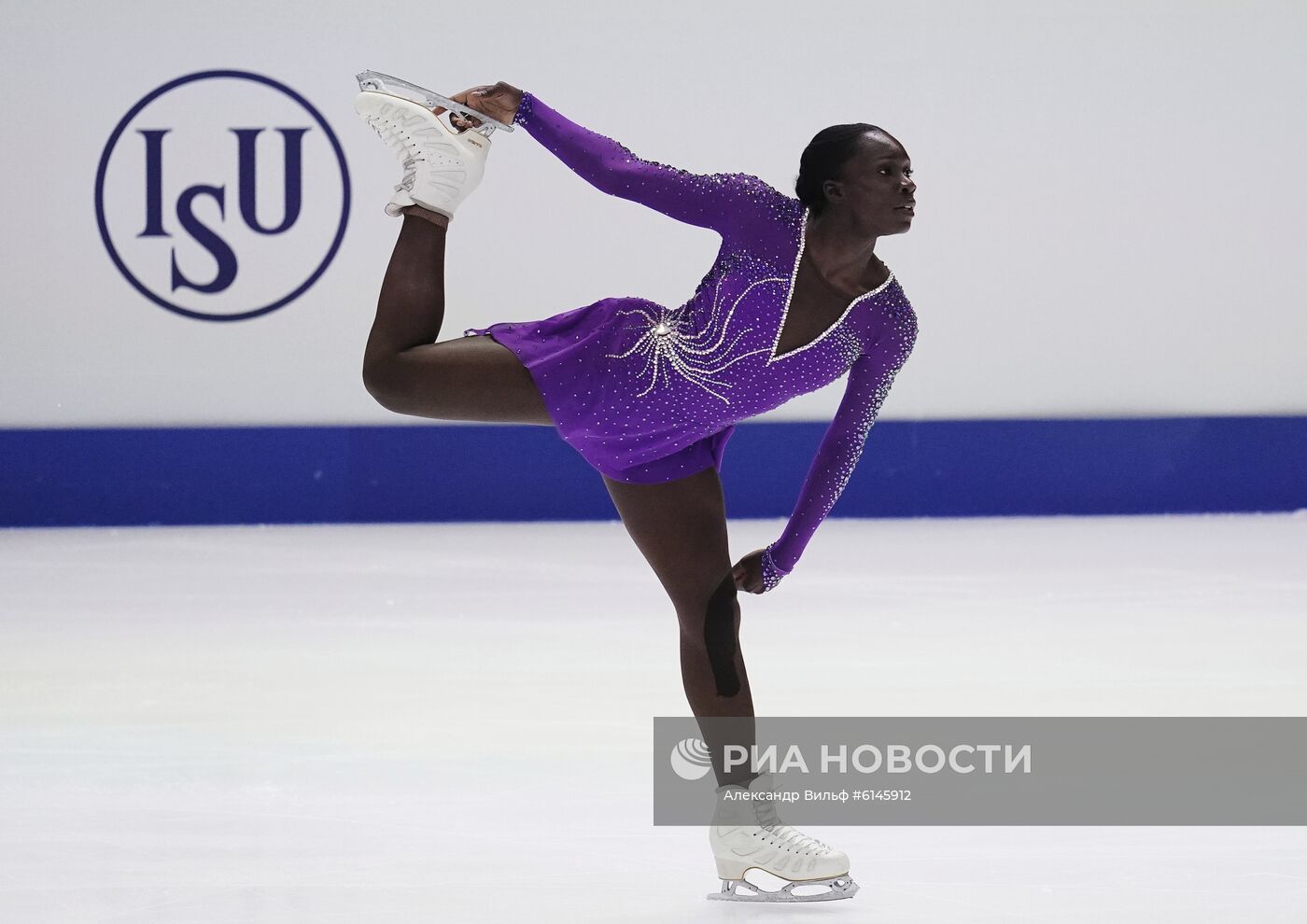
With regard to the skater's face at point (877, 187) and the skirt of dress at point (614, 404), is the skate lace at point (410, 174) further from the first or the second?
the skater's face at point (877, 187)

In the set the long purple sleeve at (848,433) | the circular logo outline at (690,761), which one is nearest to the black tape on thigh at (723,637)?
the long purple sleeve at (848,433)

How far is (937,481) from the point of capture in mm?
7559

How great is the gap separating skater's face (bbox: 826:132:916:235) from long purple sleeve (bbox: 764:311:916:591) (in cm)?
15

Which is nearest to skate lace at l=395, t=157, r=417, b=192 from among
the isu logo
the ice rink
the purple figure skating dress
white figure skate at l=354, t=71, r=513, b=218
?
white figure skate at l=354, t=71, r=513, b=218

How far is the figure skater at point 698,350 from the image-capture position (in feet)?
7.45

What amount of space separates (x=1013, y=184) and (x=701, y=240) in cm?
153

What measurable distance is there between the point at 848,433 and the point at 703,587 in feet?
1.03

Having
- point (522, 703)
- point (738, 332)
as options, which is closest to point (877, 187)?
point (738, 332)

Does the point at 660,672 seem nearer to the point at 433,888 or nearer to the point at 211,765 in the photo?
the point at 211,765

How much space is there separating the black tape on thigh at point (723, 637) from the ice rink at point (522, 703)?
0.96ft

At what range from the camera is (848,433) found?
2.36 meters

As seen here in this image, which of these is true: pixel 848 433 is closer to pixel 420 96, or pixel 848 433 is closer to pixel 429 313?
pixel 429 313

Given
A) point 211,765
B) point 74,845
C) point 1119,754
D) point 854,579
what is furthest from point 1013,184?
point 74,845

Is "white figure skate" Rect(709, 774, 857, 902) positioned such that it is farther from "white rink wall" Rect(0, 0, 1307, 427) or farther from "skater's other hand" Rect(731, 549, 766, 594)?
"white rink wall" Rect(0, 0, 1307, 427)
